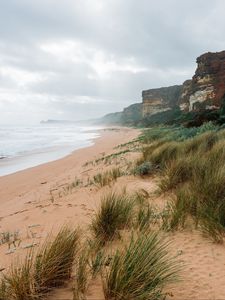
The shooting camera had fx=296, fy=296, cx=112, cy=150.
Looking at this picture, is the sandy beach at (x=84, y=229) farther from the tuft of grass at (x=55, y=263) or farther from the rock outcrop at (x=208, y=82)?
the rock outcrop at (x=208, y=82)

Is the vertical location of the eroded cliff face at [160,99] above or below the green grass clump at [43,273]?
above

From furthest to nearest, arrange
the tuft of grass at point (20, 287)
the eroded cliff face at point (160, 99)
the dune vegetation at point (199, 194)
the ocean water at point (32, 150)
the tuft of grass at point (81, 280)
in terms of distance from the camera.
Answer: the eroded cliff face at point (160, 99) → the ocean water at point (32, 150) → the dune vegetation at point (199, 194) → the tuft of grass at point (81, 280) → the tuft of grass at point (20, 287)

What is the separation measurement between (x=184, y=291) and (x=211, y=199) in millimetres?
1845

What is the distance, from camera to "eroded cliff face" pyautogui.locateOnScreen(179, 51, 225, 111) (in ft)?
119

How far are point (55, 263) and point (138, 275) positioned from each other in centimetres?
70

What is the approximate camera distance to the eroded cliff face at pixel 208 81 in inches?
1426

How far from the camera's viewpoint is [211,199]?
13.2 feet

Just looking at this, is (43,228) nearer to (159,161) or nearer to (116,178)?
(116,178)

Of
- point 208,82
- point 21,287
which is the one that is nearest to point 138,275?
point 21,287

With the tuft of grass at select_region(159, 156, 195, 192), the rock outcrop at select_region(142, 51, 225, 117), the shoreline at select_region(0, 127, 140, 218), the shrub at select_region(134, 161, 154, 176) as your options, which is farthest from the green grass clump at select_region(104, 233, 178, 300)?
the rock outcrop at select_region(142, 51, 225, 117)

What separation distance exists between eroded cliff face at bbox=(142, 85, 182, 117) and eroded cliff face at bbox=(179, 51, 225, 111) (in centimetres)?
3753

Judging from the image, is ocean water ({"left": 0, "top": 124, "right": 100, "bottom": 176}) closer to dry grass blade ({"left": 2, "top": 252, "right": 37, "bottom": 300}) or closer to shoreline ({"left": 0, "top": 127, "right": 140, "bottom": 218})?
shoreline ({"left": 0, "top": 127, "right": 140, "bottom": 218})

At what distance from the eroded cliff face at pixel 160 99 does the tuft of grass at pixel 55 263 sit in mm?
76749

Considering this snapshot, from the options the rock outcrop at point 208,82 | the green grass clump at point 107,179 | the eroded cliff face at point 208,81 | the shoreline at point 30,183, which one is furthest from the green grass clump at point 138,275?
the eroded cliff face at point 208,81
